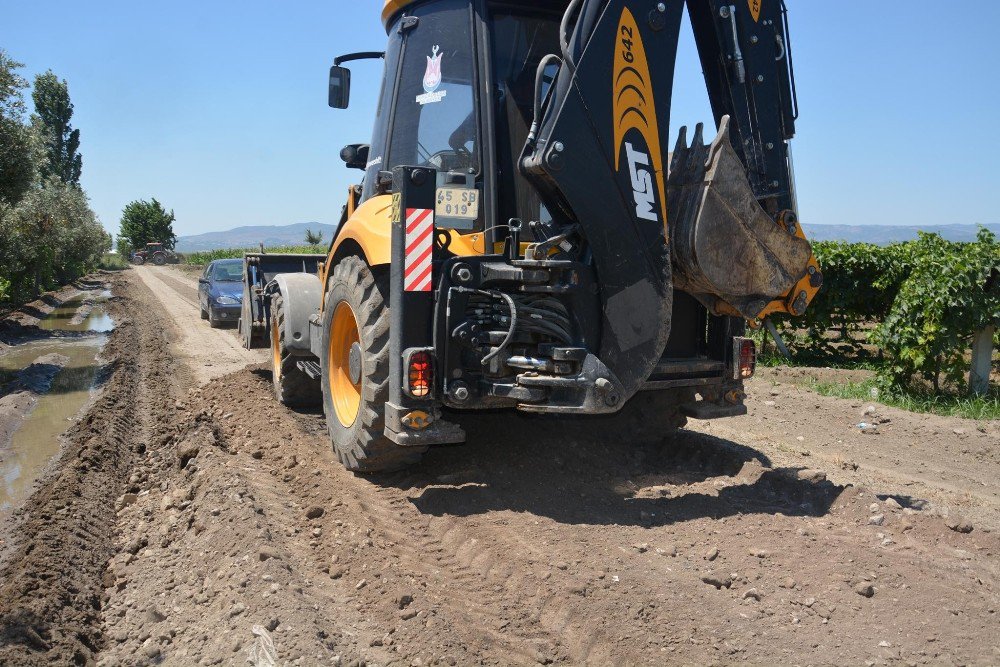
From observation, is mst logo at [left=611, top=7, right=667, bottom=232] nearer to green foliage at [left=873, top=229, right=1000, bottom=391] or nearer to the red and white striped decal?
the red and white striped decal

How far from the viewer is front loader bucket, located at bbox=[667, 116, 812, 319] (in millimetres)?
4906

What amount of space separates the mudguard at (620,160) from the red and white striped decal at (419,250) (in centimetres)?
69

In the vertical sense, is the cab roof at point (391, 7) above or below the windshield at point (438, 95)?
above

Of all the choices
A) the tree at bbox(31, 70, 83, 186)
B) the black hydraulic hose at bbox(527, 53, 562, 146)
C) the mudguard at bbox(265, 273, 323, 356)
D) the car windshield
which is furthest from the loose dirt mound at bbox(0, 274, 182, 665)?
the tree at bbox(31, 70, 83, 186)

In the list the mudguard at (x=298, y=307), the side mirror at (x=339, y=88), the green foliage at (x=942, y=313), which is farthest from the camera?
the green foliage at (x=942, y=313)

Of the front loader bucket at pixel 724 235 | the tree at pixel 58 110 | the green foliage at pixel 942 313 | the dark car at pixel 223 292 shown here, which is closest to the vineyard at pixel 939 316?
the green foliage at pixel 942 313

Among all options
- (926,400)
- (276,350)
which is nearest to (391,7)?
(276,350)

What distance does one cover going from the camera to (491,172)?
5113 millimetres

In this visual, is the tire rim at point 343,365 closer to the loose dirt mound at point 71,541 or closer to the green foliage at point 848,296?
the loose dirt mound at point 71,541

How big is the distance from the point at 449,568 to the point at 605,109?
282 cm

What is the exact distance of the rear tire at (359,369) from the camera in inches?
197

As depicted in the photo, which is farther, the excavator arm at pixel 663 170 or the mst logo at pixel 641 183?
the mst logo at pixel 641 183

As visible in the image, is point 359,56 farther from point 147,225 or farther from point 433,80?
point 147,225

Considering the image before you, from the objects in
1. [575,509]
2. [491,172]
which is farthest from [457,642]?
[491,172]
